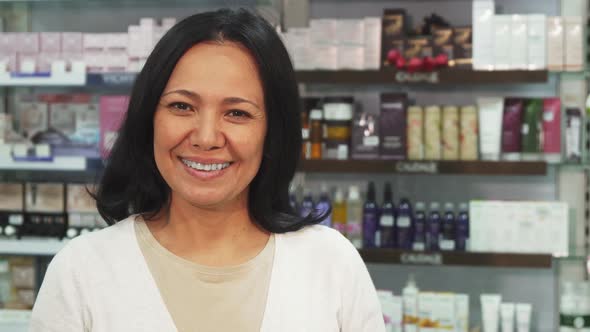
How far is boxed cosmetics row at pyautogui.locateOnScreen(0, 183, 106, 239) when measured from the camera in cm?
367

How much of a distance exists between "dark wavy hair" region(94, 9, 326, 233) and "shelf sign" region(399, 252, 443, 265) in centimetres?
195

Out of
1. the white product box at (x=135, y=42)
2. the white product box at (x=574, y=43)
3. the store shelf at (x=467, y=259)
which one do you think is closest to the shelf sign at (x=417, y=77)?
the white product box at (x=574, y=43)

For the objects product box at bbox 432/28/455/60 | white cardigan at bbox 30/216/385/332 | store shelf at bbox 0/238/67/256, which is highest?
product box at bbox 432/28/455/60

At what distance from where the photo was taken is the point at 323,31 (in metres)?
3.57

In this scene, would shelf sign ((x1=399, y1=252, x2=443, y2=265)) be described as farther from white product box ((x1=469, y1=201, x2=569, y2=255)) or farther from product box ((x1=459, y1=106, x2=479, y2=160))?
product box ((x1=459, y1=106, x2=479, y2=160))

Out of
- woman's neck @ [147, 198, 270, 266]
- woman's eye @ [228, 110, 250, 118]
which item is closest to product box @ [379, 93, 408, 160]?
woman's neck @ [147, 198, 270, 266]

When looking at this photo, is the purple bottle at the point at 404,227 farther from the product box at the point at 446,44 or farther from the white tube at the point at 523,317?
the product box at the point at 446,44

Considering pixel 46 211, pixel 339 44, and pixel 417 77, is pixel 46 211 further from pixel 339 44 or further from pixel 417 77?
Result: pixel 417 77

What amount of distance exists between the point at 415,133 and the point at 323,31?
62cm

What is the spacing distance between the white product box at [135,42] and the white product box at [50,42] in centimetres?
33

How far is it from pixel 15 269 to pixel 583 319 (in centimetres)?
260

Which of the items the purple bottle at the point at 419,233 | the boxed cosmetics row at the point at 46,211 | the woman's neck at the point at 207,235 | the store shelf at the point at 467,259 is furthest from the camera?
the boxed cosmetics row at the point at 46,211

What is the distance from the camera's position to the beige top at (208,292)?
138 centimetres

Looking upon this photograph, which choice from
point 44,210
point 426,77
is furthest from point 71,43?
point 426,77
